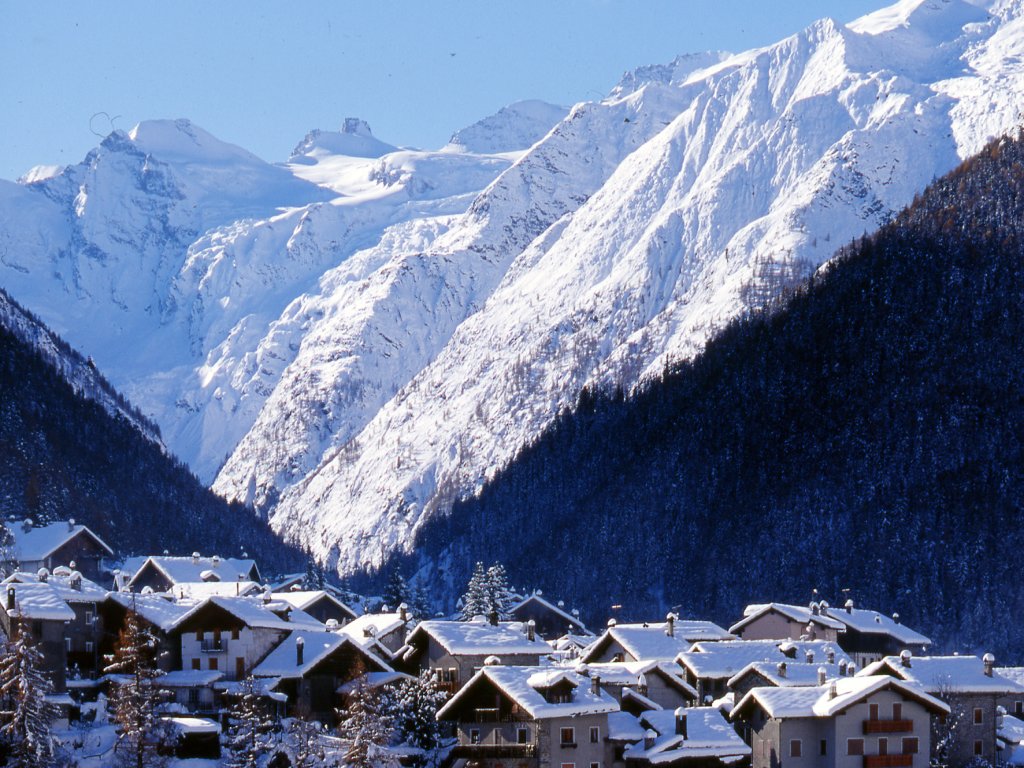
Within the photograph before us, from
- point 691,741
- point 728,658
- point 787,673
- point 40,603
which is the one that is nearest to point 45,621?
point 40,603

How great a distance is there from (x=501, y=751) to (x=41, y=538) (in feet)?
237

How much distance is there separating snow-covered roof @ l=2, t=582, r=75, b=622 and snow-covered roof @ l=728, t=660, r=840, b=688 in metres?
36.5

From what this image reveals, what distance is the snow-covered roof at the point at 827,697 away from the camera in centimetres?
9762

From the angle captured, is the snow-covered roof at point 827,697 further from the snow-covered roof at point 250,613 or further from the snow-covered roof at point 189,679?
the snow-covered roof at point 189,679

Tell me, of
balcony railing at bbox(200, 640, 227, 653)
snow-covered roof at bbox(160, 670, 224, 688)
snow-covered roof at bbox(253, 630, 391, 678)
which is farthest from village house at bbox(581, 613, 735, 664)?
snow-covered roof at bbox(160, 670, 224, 688)

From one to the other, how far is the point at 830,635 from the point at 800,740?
37.4 metres

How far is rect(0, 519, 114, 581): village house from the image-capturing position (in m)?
153

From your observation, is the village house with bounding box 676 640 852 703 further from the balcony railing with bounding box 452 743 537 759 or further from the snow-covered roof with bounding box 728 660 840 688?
the balcony railing with bounding box 452 743 537 759

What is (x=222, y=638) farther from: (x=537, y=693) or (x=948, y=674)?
(x=948, y=674)

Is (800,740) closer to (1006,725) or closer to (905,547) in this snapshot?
(1006,725)

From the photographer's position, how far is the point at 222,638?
350 feet

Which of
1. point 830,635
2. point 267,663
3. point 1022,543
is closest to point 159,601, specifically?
point 267,663

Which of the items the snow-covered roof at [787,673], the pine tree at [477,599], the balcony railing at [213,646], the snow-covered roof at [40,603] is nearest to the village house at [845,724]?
the snow-covered roof at [787,673]

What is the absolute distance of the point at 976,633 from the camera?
176m
